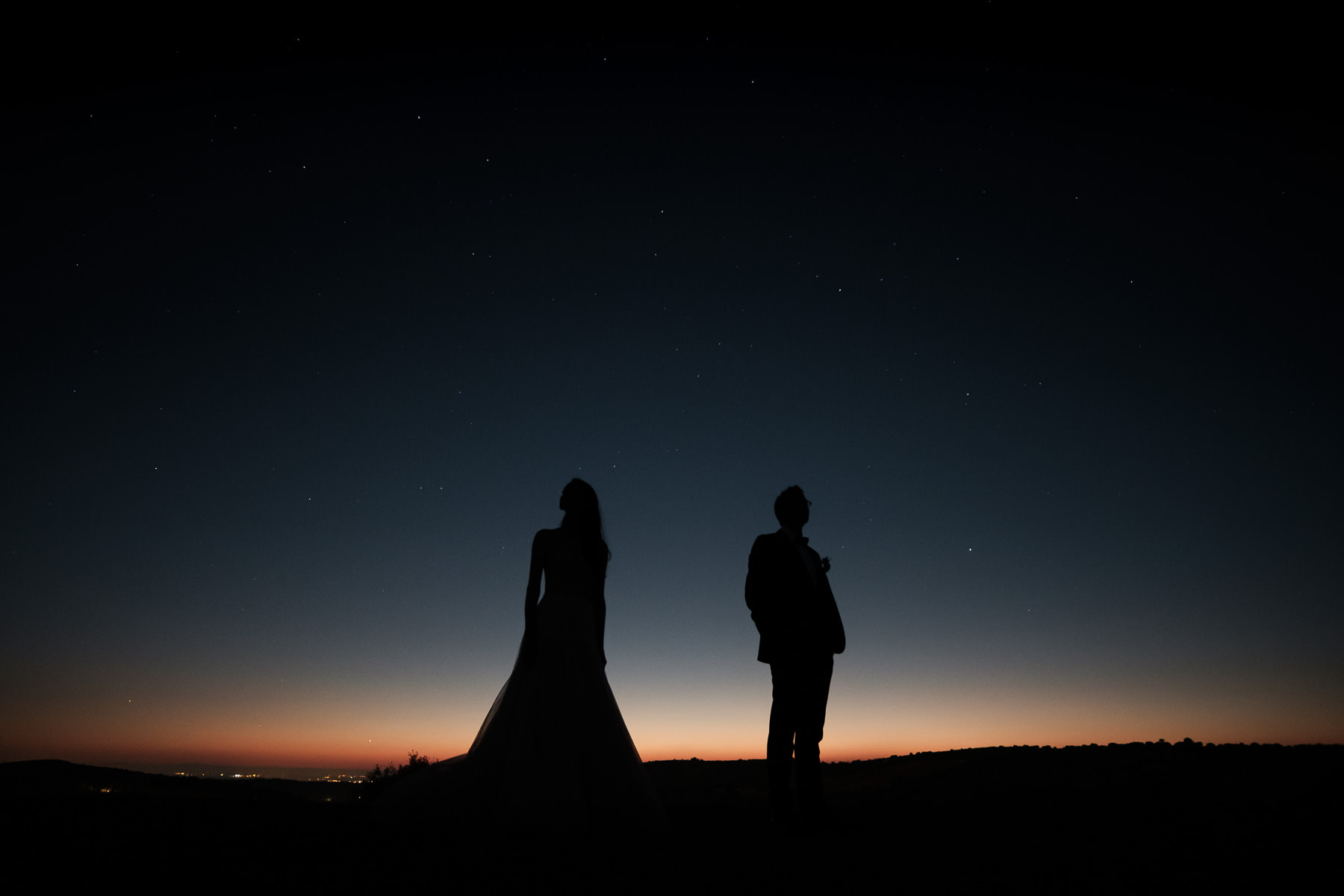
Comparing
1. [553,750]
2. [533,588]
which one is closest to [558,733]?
[553,750]

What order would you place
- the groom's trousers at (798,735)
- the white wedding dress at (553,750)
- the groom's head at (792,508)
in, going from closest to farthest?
the white wedding dress at (553,750) < the groom's trousers at (798,735) < the groom's head at (792,508)

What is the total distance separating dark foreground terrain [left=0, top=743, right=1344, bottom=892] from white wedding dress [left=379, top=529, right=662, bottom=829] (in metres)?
0.24

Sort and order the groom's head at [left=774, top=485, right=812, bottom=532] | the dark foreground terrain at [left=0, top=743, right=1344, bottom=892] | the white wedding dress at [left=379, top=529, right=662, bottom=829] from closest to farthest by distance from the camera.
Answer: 1. the dark foreground terrain at [left=0, top=743, right=1344, bottom=892]
2. the white wedding dress at [left=379, top=529, right=662, bottom=829]
3. the groom's head at [left=774, top=485, right=812, bottom=532]

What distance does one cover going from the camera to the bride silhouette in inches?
183

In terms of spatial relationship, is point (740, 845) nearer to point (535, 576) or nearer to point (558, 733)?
point (558, 733)

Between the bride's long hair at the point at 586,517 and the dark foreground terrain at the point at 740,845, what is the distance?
6.38 feet

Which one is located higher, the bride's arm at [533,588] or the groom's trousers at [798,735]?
the bride's arm at [533,588]

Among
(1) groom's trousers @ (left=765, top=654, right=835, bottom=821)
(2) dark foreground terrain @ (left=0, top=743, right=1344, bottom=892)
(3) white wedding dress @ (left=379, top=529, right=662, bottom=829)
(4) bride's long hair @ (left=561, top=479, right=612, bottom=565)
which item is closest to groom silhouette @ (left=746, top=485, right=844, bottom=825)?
(1) groom's trousers @ (left=765, top=654, right=835, bottom=821)

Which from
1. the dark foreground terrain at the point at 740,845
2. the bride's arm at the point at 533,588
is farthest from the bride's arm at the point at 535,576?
the dark foreground terrain at the point at 740,845

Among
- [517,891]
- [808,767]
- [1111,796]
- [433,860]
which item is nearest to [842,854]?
[808,767]

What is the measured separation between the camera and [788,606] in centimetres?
499

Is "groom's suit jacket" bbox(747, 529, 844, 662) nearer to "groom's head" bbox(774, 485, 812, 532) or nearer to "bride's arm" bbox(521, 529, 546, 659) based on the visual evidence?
"groom's head" bbox(774, 485, 812, 532)

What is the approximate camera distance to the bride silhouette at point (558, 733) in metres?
4.66

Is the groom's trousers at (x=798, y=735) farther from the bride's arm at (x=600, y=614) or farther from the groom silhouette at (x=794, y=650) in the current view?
the bride's arm at (x=600, y=614)
